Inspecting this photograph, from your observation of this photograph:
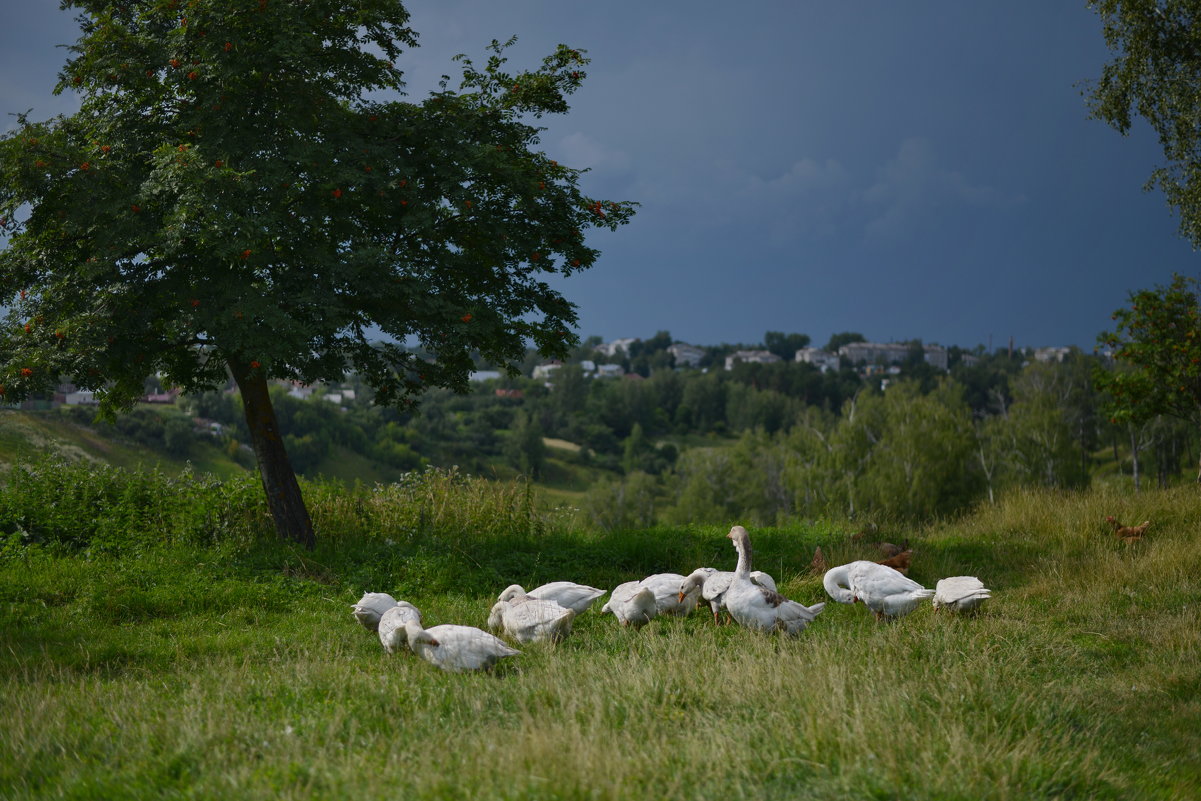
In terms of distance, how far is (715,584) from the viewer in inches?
323

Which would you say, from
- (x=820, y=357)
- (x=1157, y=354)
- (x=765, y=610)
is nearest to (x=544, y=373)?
(x=820, y=357)

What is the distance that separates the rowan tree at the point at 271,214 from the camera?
1061cm

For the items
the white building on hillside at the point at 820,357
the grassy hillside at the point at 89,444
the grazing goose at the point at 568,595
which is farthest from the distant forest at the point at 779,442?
the white building on hillside at the point at 820,357

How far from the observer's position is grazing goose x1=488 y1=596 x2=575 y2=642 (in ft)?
24.1

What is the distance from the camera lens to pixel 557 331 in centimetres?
1291

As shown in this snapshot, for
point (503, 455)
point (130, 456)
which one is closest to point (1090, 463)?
point (503, 455)

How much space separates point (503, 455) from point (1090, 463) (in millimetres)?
58945

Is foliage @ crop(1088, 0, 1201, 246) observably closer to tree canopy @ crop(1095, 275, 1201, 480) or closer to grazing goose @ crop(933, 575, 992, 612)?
tree canopy @ crop(1095, 275, 1201, 480)

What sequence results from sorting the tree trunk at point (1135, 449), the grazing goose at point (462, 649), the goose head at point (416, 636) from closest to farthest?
the grazing goose at point (462, 649), the goose head at point (416, 636), the tree trunk at point (1135, 449)

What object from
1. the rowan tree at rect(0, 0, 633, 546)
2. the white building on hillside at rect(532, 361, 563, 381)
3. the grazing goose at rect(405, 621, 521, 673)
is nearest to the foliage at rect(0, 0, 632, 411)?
the rowan tree at rect(0, 0, 633, 546)

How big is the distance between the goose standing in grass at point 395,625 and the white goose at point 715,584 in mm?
2666

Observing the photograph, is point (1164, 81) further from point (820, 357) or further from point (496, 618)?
point (820, 357)

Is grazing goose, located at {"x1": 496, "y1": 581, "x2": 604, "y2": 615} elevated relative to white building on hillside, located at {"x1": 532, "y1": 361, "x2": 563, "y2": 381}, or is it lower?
lower

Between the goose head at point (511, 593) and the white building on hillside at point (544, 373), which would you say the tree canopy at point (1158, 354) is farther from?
the white building on hillside at point (544, 373)
